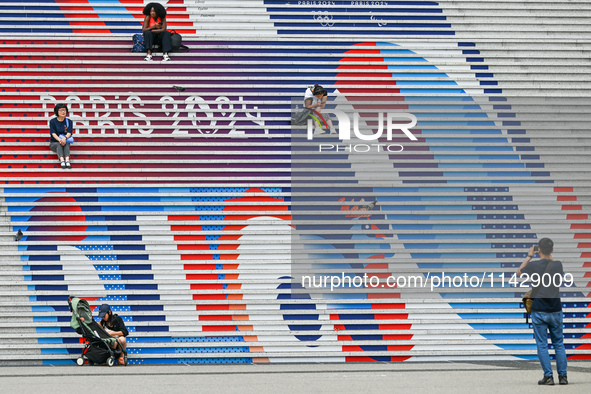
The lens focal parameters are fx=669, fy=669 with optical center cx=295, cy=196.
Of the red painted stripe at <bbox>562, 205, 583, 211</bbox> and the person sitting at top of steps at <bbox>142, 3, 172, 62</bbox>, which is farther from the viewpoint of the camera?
the person sitting at top of steps at <bbox>142, 3, 172, 62</bbox>

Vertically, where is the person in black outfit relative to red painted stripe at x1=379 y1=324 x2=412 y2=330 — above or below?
above

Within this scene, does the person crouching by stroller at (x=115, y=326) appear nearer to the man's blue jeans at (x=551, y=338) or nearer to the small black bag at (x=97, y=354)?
the small black bag at (x=97, y=354)

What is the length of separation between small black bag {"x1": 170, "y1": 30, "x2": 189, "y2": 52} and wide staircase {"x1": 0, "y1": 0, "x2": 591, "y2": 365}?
0.97ft

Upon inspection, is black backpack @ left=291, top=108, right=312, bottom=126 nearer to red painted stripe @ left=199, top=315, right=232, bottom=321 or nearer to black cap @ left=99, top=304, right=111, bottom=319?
red painted stripe @ left=199, top=315, right=232, bottom=321

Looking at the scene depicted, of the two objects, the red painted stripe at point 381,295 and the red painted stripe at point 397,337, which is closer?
the red painted stripe at point 397,337

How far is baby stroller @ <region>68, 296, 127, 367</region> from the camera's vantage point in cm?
1169

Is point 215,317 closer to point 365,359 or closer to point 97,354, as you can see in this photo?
point 97,354

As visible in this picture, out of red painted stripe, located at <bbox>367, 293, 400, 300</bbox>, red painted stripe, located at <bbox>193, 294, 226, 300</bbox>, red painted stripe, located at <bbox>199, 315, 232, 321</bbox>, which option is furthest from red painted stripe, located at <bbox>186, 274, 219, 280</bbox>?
red painted stripe, located at <bbox>367, 293, 400, 300</bbox>

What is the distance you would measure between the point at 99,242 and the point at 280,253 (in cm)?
348

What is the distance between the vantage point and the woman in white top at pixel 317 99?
551 inches

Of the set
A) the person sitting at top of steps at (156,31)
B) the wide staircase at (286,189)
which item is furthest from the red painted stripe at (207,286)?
the person sitting at top of steps at (156,31)

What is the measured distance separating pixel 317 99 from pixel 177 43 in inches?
135

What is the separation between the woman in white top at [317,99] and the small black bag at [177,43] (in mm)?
3099

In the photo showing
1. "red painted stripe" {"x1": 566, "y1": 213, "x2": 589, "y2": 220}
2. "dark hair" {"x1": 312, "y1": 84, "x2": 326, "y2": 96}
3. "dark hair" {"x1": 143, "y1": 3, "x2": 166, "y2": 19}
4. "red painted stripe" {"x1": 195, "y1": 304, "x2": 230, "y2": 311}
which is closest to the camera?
"red painted stripe" {"x1": 195, "y1": 304, "x2": 230, "y2": 311}
